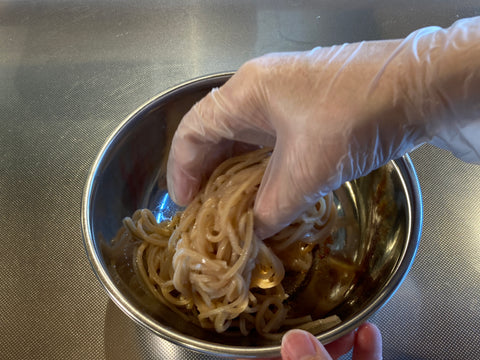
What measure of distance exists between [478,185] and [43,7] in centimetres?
274

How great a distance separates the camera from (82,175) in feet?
6.31

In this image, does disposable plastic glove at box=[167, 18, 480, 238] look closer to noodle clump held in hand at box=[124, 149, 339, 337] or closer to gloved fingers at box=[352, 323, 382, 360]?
noodle clump held in hand at box=[124, 149, 339, 337]

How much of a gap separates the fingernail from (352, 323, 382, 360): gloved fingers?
1.03ft

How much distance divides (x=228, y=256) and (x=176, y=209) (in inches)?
18.9

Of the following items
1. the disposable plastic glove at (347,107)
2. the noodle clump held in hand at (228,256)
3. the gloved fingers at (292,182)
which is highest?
the disposable plastic glove at (347,107)

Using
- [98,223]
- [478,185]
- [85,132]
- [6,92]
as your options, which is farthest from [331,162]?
[6,92]

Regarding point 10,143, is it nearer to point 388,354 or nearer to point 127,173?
point 127,173

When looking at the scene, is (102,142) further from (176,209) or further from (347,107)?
(347,107)

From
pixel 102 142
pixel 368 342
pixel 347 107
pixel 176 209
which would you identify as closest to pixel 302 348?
pixel 368 342

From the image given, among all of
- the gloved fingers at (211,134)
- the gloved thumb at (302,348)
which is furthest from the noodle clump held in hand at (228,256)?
the gloved thumb at (302,348)

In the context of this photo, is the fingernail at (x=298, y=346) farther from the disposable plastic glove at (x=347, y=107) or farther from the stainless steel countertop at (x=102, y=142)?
the stainless steel countertop at (x=102, y=142)

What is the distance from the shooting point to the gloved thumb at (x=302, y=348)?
1003 mm

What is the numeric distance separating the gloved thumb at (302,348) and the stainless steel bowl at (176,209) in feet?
0.24

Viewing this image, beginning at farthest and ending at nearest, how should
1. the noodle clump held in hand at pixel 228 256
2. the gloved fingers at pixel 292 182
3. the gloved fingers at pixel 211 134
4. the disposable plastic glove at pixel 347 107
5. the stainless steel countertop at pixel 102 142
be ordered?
1. the stainless steel countertop at pixel 102 142
2. the noodle clump held in hand at pixel 228 256
3. the gloved fingers at pixel 211 134
4. the gloved fingers at pixel 292 182
5. the disposable plastic glove at pixel 347 107
